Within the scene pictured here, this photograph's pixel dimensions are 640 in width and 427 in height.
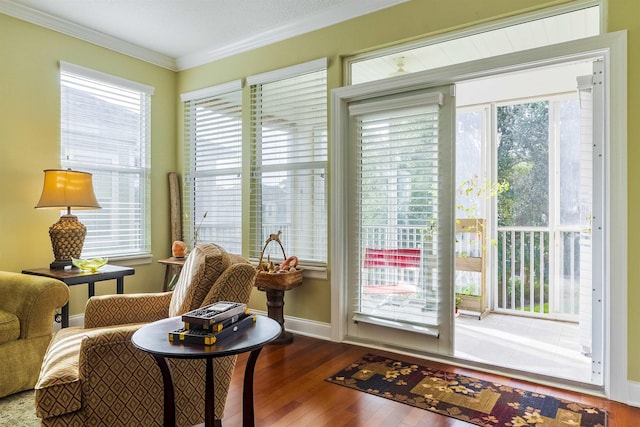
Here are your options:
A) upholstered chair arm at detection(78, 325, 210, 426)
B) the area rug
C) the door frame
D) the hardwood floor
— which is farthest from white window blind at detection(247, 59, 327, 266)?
upholstered chair arm at detection(78, 325, 210, 426)

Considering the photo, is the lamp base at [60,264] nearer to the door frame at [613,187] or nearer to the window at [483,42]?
the window at [483,42]

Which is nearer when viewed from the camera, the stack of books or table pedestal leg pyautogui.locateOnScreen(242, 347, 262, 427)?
the stack of books

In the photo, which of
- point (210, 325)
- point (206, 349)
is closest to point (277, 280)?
point (210, 325)

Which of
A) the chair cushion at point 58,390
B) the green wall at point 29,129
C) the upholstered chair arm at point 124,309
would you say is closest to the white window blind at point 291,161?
the upholstered chair arm at point 124,309

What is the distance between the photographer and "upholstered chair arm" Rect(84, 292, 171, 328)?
7.65ft

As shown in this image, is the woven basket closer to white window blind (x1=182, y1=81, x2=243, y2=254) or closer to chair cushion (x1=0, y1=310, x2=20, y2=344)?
white window blind (x1=182, y1=81, x2=243, y2=254)

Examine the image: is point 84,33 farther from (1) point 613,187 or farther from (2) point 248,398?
(1) point 613,187

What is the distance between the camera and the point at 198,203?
14.6 ft

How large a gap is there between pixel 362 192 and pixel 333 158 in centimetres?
37

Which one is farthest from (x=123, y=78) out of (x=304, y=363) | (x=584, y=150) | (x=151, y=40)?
(x=584, y=150)

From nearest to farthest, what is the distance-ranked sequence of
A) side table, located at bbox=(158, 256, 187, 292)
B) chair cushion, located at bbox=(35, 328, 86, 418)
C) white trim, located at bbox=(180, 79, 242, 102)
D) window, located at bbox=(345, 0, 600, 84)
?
chair cushion, located at bbox=(35, 328, 86, 418), window, located at bbox=(345, 0, 600, 84), side table, located at bbox=(158, 256, 187, 292), white trim, located at bbox=(180, 79, 242, 102)

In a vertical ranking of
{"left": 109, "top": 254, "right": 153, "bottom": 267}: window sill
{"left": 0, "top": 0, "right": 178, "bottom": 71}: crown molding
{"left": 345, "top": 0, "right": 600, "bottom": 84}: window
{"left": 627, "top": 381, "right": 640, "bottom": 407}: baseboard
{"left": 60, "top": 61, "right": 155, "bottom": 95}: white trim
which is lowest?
{"left": 627, "top": 381, "right": 640, "bottom": 407}: baseboard

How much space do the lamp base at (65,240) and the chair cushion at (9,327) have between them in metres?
0.76

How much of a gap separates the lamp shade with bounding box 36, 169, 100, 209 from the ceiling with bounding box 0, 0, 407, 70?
1.35 metres
